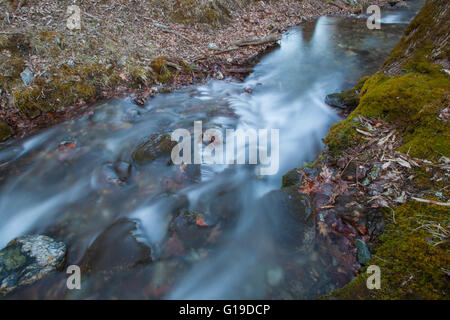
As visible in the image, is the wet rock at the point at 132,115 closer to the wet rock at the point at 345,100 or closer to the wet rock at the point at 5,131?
the wet rock at the point at 5,131

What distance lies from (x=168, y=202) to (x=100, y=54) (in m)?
5.66

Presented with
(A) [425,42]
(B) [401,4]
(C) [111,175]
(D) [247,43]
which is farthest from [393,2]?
(C) [111,175]

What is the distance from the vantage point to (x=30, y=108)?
5652 mm

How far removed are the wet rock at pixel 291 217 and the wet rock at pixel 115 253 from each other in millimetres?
2001

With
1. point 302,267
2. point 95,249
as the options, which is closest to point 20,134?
point 95,249

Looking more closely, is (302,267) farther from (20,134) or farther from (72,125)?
(20,134)

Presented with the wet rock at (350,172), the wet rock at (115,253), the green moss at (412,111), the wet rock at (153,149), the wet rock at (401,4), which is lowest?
the wet rock at (115,253)

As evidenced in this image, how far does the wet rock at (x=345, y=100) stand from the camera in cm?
618

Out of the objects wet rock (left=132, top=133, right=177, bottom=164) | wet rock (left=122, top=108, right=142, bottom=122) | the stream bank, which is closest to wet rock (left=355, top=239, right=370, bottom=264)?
the stream bank

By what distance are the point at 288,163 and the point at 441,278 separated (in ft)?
10.9

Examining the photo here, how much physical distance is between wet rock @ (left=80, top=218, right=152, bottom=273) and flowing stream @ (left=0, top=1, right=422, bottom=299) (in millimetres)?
18

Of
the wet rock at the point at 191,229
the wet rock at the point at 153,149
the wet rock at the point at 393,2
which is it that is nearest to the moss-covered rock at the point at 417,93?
the wet rock at the point at 191,229

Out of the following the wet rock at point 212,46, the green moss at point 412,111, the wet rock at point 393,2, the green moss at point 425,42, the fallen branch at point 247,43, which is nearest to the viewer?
the green moss at point 412,111

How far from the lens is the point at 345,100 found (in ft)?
21.3
